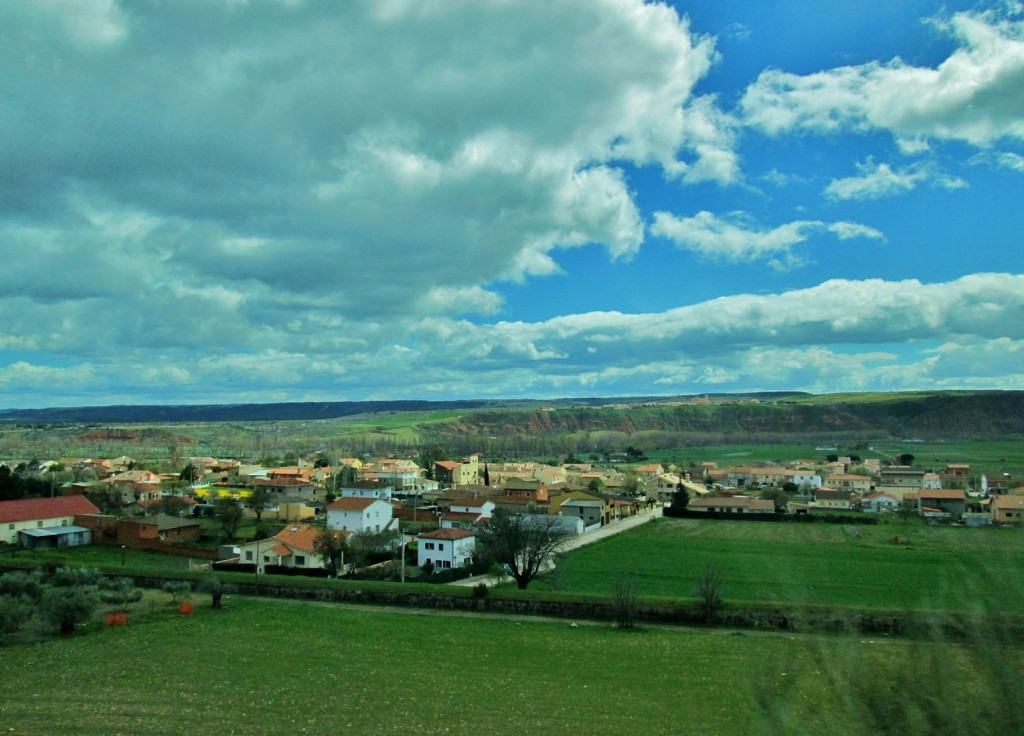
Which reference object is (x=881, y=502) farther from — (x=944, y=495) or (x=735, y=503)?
(x=735, y=503)

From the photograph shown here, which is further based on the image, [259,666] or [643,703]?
[259,666]

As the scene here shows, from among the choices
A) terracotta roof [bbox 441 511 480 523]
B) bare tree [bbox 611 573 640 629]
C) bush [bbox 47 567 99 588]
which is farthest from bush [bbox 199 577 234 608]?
terracotta roof [bbox 441 511 480 523]

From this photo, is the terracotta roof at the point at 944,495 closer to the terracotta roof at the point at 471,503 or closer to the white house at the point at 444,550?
the terracotta roof at the point at 471,503

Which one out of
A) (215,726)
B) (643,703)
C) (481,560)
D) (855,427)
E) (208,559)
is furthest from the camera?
(855,427)

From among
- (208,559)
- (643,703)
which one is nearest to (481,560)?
(208,559)

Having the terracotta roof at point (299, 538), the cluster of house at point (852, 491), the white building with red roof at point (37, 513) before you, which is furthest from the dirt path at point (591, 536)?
the white building with red roof at point (37, 513)

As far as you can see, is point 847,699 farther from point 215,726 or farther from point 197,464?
point 197,464


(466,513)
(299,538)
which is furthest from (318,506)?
(299,538)

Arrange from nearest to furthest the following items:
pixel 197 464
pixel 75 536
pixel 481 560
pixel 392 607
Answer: pixel 392 607 → pixel 481 560 → pixel 75 536 → pixel 197 464
